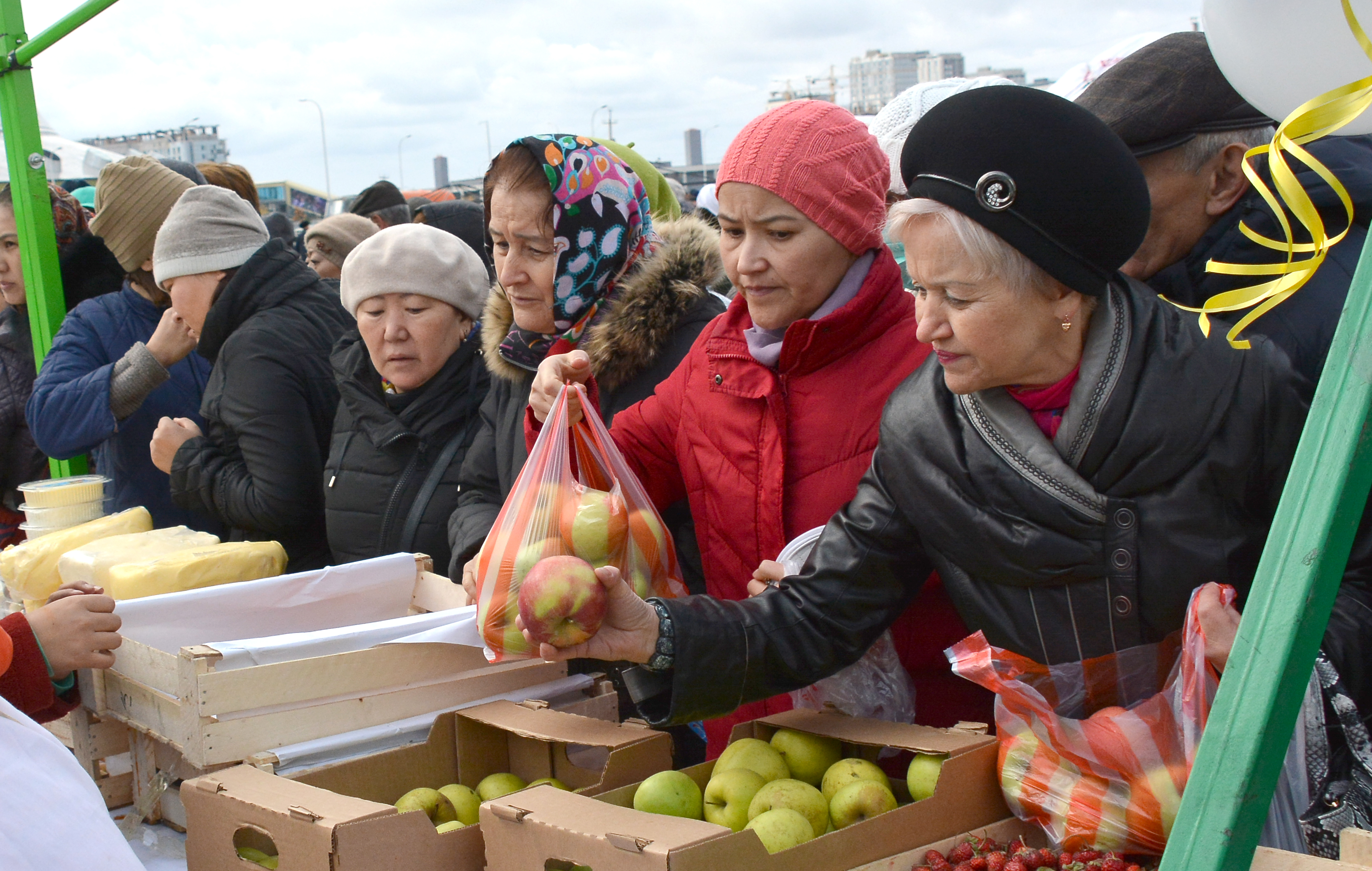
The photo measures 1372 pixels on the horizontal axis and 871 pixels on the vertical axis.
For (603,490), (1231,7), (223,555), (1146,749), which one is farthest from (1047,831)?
(223,555)

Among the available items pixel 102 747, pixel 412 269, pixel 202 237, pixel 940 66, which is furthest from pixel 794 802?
pixel 940 66

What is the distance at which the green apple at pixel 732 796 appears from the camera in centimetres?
168

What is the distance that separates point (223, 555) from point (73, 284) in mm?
2650

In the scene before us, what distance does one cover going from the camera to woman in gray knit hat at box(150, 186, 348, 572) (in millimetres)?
3258

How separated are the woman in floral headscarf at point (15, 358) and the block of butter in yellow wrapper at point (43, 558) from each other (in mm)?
1616

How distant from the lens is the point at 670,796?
5.54ft

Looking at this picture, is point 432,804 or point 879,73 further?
point 879,73

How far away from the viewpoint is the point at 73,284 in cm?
478

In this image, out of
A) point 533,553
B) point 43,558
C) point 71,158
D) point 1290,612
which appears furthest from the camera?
point 71,158

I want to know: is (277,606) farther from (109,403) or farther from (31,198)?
(31,198)

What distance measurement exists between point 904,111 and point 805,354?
1.45 meters

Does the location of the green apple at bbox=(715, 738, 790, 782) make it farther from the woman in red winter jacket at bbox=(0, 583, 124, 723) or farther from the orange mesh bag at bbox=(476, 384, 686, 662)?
the woman in red winter jacket at bbox=(0, 583, 124, 723)

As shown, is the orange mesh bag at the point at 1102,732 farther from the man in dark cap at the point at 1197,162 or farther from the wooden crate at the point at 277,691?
the wooden crate at the point at 277,691

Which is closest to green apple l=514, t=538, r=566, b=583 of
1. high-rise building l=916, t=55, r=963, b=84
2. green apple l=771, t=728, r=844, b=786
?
green apple l=771, t=728, r=844, b=786
